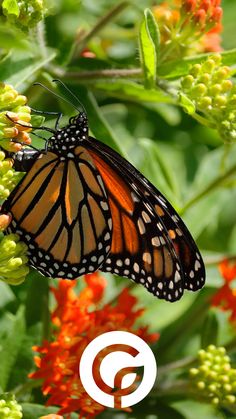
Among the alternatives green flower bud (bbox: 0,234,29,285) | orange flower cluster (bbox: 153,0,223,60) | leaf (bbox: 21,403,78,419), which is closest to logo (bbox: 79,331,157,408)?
leaf (bbox: 21,403,78,419)

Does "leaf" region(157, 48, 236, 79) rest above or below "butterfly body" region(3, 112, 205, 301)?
above

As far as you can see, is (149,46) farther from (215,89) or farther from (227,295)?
(227,295)

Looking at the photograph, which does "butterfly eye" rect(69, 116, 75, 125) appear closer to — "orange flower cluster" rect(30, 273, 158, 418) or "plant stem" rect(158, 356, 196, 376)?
"orange flower cluster" rect(30, 273, 158, 418)

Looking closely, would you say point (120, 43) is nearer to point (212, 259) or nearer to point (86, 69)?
point (86, 69)

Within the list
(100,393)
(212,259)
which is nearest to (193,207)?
(212,259)

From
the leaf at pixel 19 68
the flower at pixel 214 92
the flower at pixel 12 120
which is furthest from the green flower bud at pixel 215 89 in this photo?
the flower at pixel 12 120

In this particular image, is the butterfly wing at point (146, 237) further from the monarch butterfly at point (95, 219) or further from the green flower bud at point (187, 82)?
the green flower bud at point (187, 82)
